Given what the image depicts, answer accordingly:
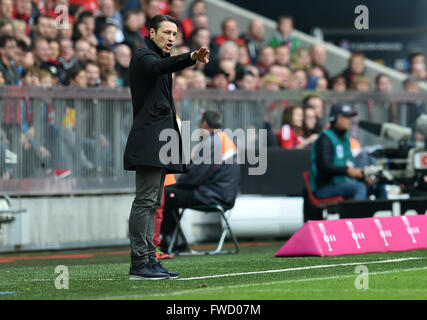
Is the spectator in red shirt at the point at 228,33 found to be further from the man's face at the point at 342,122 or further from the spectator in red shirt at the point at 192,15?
the man's face at the point at 342,122

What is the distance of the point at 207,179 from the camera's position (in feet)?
44.7

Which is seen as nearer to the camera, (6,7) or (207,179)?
(207,179)

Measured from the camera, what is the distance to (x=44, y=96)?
613 inches

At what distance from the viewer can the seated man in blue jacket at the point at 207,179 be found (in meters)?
13.5

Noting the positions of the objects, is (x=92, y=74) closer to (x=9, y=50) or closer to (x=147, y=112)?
(x=9, y=50)

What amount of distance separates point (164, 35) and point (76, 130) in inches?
268

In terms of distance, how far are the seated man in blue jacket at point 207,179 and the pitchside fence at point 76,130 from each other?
1943 mm

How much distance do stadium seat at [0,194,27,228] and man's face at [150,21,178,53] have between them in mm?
6268

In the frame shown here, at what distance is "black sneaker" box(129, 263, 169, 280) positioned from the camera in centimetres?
908

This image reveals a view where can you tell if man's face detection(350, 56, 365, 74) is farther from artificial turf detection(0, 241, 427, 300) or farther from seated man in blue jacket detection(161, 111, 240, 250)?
artificial turf detection(0, 241, 427, 300)

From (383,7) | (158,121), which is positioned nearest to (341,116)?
(158,121)

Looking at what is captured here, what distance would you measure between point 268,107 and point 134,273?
8548 mm

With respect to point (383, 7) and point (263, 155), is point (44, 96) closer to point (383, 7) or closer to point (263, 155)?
point (263, 155)

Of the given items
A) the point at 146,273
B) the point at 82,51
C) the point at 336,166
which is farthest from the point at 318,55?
the point at 146,273
